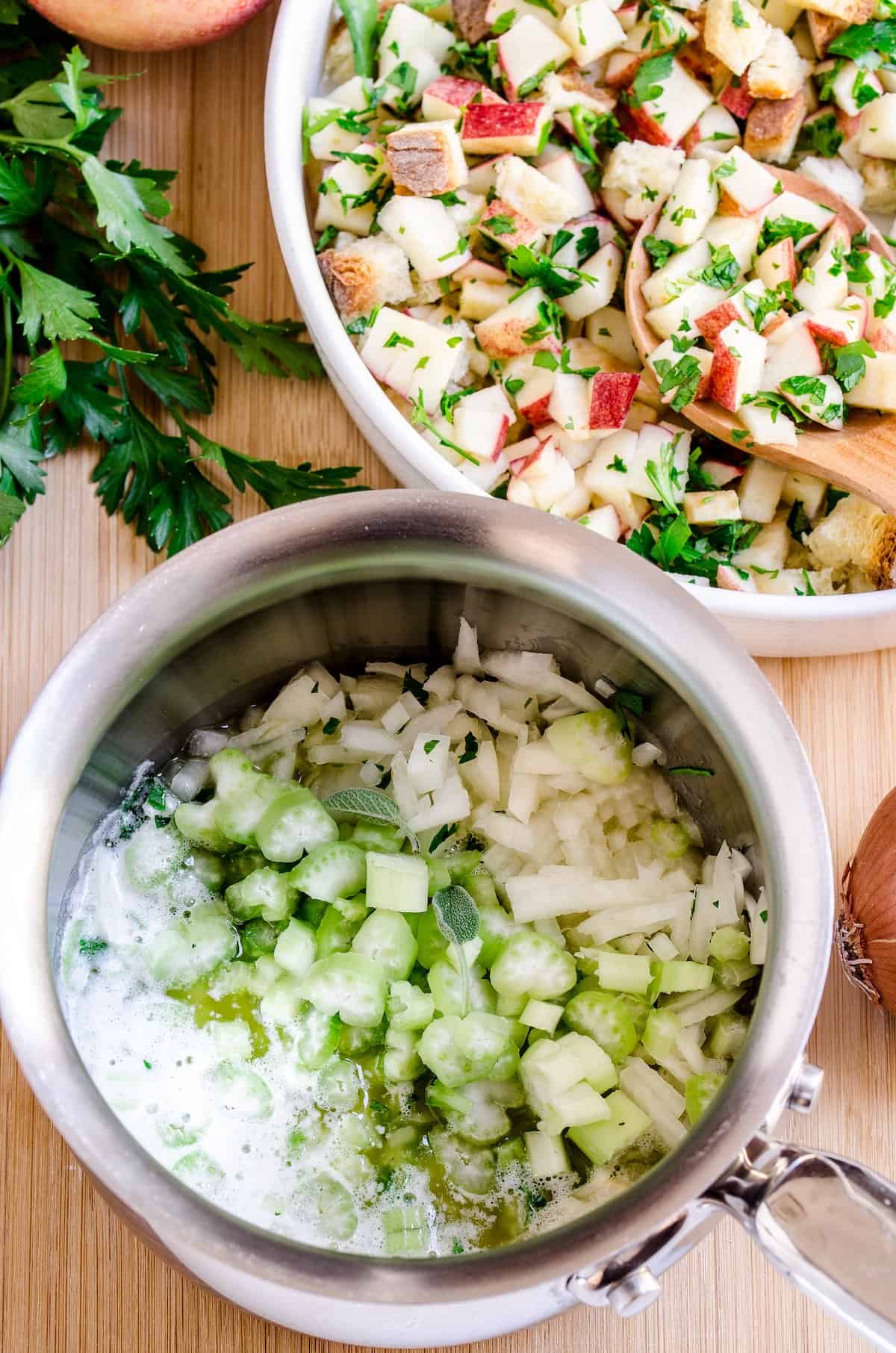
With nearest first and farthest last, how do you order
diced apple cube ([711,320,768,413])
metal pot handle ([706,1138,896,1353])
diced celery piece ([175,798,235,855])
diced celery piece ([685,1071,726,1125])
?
metal pot handle ([706,1138,896,1353]), diced celery piece ([685,1071,726,1125]), diced celery piece ([175,798,235,855]), diced apple cube ([711,320,768,413])

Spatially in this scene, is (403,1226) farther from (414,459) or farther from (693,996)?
(414,459)

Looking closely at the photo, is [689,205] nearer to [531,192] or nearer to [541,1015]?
[531,192]

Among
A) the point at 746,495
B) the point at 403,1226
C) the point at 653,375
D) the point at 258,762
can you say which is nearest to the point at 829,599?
the point at 746,495

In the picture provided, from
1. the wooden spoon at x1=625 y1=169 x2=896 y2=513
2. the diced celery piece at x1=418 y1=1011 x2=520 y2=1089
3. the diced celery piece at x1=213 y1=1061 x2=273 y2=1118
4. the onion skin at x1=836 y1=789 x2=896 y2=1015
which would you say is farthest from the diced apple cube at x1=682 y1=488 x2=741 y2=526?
the diced celery piece at x1=213 y1=1061 x2=273 y2=1118

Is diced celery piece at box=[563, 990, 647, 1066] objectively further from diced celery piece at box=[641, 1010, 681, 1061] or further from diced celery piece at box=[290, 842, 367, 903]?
diced celery piece at box=[290, 842, 367, 903]

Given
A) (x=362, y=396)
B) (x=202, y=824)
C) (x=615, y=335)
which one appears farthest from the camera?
(x=615, y=335)

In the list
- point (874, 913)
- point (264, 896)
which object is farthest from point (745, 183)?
point (264, 896)
